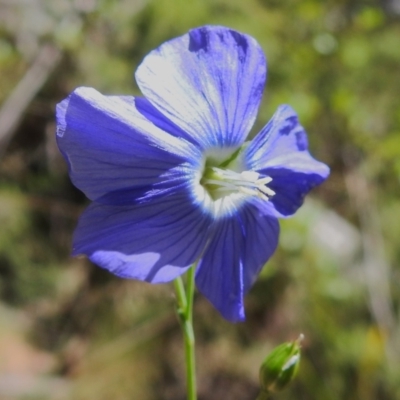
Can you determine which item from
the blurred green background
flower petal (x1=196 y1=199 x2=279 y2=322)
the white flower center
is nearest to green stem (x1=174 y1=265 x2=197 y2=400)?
flower petal (x1=196 y1=199 x2=279 y2=322)

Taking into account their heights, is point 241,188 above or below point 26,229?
above

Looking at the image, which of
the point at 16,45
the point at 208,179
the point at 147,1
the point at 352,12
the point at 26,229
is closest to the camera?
the point at 208,179

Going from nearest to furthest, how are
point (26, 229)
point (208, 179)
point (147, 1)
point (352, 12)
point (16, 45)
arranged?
1. point (208, 179)
2. point (26, 229)
3. point (16, 45)
4. point (147, 1)
5. point (352, 12)

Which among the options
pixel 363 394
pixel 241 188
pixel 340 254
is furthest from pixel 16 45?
pixel 363 394

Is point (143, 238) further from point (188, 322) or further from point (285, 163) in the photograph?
point (285, 163)

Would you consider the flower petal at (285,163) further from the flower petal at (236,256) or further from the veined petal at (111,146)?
the veined petal at (111,146)

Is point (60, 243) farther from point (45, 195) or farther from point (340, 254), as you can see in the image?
point (340, 254)
